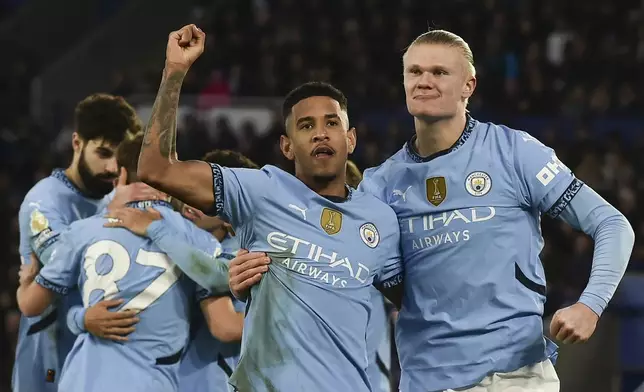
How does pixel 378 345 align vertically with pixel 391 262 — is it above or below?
below

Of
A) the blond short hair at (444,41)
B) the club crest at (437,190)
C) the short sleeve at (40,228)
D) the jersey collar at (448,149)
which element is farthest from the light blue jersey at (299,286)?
the short sleeve at (40,228)

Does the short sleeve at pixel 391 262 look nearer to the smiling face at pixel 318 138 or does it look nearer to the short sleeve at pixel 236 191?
the smiling face at pixel 318 138

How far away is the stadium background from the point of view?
11.7m

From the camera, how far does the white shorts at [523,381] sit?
4125 millimetres

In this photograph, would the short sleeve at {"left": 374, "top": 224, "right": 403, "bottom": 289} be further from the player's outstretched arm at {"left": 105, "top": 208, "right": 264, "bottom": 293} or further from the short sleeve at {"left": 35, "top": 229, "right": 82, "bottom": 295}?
the short sleeve at {"left": 35, "top": 229, "right": 82, "bottom": 295}

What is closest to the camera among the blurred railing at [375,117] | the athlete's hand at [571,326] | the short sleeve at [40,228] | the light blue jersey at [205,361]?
the athlete's hand at [571,326]

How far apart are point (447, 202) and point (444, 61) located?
20.1 inches

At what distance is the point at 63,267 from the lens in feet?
16.7

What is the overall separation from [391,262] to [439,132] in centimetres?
51

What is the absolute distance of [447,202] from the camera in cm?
423

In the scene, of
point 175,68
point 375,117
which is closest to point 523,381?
point 175,68

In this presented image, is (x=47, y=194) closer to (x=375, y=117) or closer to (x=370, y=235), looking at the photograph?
(x=370, y=235)

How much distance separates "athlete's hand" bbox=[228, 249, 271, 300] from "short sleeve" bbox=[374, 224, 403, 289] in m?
0.45

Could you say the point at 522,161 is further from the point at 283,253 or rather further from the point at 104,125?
the point at 104,125
